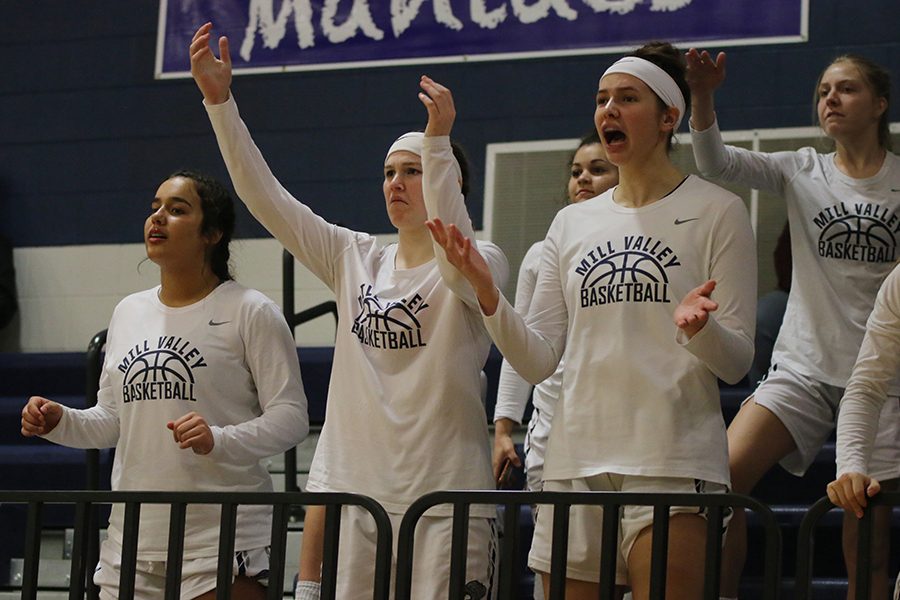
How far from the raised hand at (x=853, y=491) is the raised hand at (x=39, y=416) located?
6.19ft

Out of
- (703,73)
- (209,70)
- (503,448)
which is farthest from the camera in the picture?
(503,448)

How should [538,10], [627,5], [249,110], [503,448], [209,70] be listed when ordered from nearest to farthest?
[209,70], [503,448], [627,5], [538,10], [249,110]

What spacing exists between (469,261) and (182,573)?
3.50 ft

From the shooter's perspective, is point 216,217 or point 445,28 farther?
point 445,28

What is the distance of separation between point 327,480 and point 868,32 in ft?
12.7

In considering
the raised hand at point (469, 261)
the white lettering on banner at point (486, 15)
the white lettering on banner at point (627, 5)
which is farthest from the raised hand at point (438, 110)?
the white lettering on banner at point (486, 15)

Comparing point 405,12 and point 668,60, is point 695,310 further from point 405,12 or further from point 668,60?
point 405,12

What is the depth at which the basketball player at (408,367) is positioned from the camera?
9.77 ft

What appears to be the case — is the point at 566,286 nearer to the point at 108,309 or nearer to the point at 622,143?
the point at 622,143

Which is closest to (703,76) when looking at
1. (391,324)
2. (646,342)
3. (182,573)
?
(646,342)

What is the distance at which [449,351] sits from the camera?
3086 mm

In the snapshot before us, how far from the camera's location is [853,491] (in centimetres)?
258

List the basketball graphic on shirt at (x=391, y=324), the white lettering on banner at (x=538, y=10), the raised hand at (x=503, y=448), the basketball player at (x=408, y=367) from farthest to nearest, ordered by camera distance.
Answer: the white lettering on banner at (x=538, y=10), the raised hand at (x=503, y=448), the basketball graphic on shirt at (x=391, y=324), the basketball player at (x=408, y=367)

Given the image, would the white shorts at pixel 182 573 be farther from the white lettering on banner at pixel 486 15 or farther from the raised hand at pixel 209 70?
the white lettering on banner at pixel 486 15
